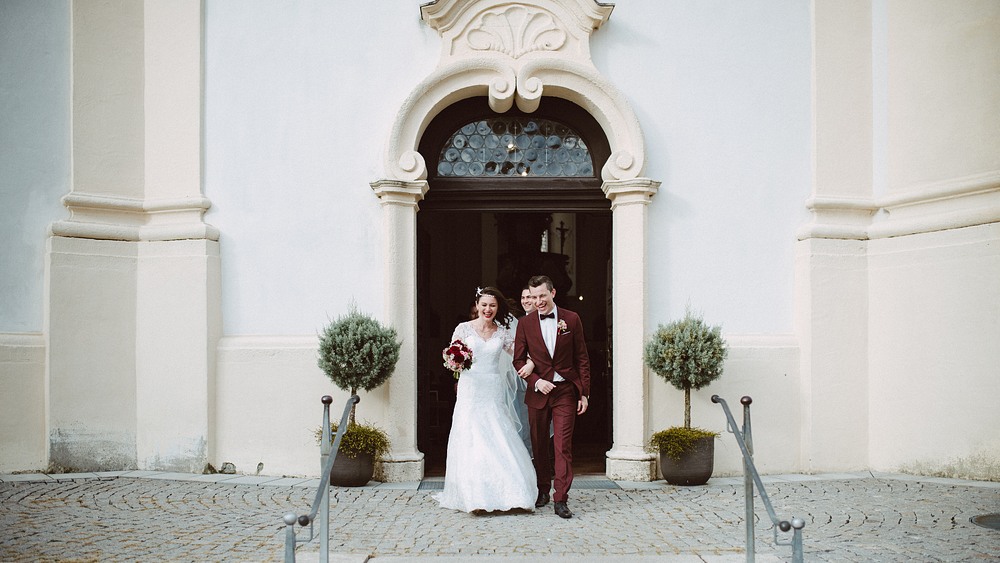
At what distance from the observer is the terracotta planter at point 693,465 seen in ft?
27.3

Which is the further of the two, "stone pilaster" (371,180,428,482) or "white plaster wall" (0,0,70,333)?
"white plaster wall" (0,0,70,333)

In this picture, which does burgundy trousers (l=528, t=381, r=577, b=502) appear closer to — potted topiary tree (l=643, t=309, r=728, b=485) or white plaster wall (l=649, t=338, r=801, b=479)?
potted topiary tree (l=643, t=309, r=728, b=485)

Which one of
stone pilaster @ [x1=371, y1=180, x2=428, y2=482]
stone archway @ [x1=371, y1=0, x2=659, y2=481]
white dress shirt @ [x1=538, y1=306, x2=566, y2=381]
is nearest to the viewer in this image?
Result: white dress shirt @ [x1=538, y1=306, x2=566, y2=381]

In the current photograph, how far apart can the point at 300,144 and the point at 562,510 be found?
469cm

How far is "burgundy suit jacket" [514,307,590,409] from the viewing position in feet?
24.3

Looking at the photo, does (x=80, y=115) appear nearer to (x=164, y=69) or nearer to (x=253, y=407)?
(x=164, y=69)

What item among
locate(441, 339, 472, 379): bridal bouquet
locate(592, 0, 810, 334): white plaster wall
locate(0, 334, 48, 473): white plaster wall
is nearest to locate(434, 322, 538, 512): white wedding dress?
locate(441, 339, 472, 379): bridal bouquet

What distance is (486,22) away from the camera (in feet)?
30.0

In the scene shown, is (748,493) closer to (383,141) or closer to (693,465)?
(693,465)

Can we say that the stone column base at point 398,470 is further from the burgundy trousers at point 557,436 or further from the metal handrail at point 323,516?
the metal handrail at point 323,516

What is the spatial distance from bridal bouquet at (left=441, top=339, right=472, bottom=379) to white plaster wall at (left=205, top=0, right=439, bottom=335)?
175 centimetres

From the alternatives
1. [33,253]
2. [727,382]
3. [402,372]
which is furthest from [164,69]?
[727,382]

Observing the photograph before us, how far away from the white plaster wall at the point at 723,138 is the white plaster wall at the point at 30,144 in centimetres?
576

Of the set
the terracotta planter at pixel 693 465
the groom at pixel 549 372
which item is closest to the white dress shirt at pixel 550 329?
the groom at pixel 549 372
